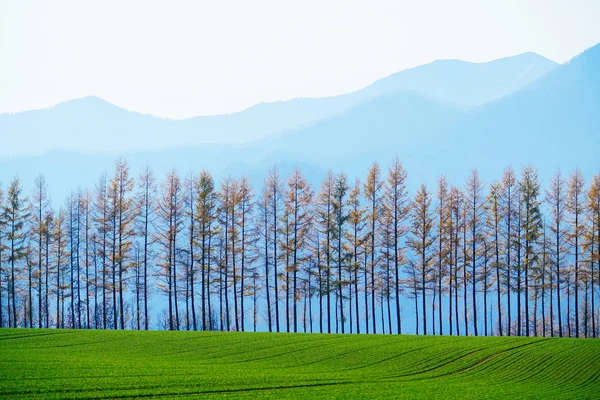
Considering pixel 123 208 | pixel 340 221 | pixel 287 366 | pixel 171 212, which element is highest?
pixel 123 208

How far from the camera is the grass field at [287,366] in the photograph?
22328mm

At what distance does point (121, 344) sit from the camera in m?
37.0

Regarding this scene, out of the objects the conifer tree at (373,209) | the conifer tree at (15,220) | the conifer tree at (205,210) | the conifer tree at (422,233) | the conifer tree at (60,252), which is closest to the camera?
the conifer tree at (422,233)

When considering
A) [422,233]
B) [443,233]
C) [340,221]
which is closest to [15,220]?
[340,221]

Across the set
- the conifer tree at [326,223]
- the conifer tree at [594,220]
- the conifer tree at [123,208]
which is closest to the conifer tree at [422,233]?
the conifer tree at [326,223]

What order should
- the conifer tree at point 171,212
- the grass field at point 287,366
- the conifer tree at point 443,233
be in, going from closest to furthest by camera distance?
the grass field at point 287,366 < the conifer tree at point 171,212 < the conifer tree at point 443,233

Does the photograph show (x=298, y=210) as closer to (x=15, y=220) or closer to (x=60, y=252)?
(x=60, y=252)

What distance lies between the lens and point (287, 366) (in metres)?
31.5

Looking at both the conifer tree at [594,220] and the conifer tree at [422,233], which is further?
the conifer tree at [594,220]

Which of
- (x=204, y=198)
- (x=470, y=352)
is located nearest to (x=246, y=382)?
(x=470, y=352)

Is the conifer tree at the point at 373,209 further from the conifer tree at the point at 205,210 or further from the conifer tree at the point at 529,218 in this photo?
the conifer tree at the point at 205,210

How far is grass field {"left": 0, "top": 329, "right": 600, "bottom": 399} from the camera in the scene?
73.3 ft

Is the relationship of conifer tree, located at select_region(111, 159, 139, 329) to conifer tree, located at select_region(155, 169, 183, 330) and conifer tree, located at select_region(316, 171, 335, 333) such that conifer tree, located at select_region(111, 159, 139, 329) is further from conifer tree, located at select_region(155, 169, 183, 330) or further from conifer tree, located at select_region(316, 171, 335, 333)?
conifer tree, located at select_region(316, 171, 335, 333)

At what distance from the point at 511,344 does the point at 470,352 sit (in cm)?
490
